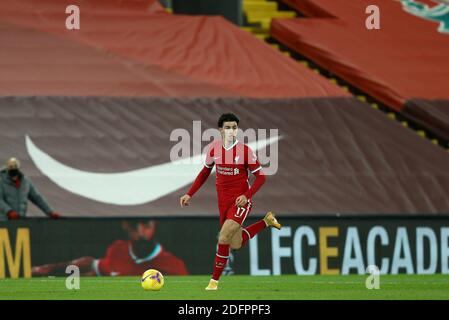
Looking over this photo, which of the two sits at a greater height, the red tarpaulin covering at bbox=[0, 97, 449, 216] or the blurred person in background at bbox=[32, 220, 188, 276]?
the red tarpaulin covering at bbox=[0, 97, 449, 216]

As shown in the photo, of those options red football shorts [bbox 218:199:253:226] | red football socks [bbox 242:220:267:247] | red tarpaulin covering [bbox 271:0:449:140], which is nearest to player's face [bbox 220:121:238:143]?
red football shorts [bbox 218:199:253:226]

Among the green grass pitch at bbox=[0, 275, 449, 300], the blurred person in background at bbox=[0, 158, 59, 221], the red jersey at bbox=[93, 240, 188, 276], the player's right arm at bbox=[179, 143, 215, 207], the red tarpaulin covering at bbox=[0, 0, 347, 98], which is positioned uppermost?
the red tarpaulin covering at bbox=[0, 0, 347, 98]

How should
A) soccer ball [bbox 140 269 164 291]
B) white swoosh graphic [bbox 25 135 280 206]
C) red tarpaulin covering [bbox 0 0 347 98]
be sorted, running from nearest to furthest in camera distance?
1. soccer ball [bbox 140 269 164 291]
2. white swoosh graphic [bbox 25 135 280 206]
3. red tarpaulin covering [bbox 0 0 347 98]

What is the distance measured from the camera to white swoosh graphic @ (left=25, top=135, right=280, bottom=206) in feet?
78.1

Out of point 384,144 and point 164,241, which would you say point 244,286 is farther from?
point 384,144

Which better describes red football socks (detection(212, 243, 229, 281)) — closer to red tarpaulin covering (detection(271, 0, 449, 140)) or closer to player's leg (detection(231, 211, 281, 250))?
player's leg (detection(231, 211, 281, 250))

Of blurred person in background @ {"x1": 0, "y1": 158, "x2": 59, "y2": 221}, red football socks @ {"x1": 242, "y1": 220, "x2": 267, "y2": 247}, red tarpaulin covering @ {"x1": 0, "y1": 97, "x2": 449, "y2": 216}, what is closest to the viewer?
red football socks @ {"x1": 242, "y1": 220, "x2": 267, "y2": 247}

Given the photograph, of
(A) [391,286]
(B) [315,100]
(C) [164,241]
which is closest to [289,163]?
(B) [315,100]

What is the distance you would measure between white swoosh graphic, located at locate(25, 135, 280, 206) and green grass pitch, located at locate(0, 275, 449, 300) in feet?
21.0

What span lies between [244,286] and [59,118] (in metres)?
10.5

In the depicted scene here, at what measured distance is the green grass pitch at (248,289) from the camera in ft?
43.4

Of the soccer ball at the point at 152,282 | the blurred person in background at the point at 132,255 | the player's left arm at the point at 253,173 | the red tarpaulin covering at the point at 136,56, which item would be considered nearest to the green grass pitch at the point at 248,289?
the soccer ball at the point at 152,282

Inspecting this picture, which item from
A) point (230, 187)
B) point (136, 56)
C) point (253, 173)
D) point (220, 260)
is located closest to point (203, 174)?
point (230, 187)

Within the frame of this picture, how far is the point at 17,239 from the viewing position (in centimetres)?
1958
